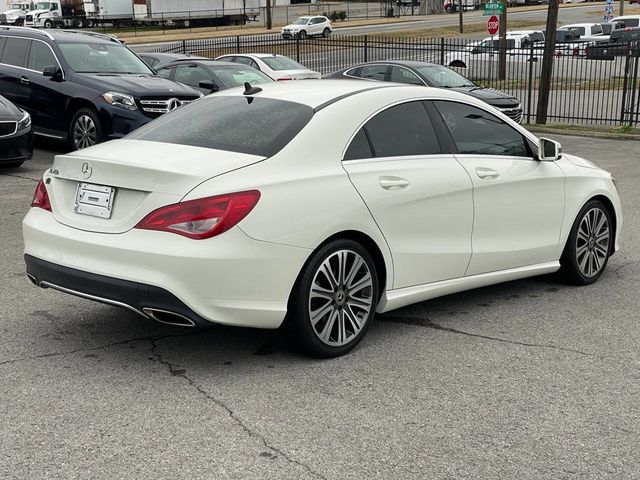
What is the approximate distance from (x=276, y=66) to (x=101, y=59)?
8225mm

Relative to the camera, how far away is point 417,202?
5.50 m

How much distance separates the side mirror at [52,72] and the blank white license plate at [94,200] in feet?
28.8

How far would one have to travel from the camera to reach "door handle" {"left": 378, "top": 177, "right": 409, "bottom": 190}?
532 centimetres

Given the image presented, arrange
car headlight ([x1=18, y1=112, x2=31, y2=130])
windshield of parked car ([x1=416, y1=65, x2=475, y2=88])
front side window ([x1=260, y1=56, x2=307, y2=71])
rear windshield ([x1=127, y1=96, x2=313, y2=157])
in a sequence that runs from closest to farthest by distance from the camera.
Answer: rear windshield ([x1=127, y1=96, x2=313, y2=157]), car headlight ([x1=18, y1=112, x2=31, y2=130]), windshield of parked car ([x1=416, y1=65, x2=475, y2=88]), front side window ([x1=260, y1=56, x2=307, y2=71])

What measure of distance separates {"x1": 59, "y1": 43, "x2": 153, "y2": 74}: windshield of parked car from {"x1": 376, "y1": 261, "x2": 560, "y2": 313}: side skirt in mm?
8961

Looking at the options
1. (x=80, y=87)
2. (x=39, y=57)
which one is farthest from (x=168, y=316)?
(x=39, y=57)

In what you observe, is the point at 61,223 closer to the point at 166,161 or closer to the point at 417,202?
the point at 166,161

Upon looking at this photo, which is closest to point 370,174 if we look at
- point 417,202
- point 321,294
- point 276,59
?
point 417,202

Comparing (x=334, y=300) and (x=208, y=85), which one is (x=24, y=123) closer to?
(x=208, y=85)

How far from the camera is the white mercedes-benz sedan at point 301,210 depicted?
4.61m

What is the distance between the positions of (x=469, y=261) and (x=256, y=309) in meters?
1.80

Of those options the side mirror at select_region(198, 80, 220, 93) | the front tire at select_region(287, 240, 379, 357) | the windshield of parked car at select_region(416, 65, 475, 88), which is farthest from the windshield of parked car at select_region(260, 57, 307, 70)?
the front tire at select_region(287, 240, 379, 357)

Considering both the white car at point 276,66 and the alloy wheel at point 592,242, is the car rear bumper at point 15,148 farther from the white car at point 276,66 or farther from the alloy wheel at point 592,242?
the white car at point 276,66

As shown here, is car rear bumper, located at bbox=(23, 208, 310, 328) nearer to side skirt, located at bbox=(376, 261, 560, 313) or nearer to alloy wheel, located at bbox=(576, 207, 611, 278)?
side skirt, located at bbox=(376, 261, 560, 313)
